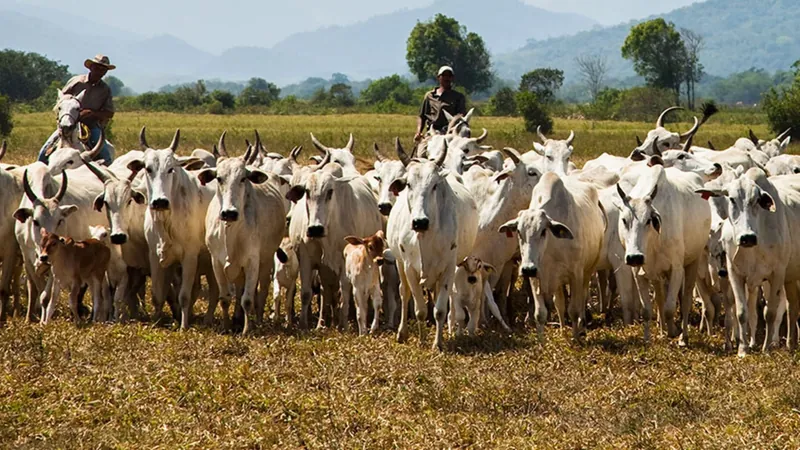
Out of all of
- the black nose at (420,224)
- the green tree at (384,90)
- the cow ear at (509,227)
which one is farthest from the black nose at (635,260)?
the green tree at (384,90)

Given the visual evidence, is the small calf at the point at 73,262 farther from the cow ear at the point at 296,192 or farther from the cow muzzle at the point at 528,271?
the cow muzzle at the point at 528,271

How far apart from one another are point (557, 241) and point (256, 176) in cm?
294

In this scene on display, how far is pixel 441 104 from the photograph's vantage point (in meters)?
16.7

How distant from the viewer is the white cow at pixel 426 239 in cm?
1117

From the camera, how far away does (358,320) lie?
11.7 meters

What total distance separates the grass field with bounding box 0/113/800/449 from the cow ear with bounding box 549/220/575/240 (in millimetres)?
961

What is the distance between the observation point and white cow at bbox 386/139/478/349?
1117cm

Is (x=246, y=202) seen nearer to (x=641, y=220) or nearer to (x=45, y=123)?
(x=641, y=220)

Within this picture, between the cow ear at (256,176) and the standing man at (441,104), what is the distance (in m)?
4.85

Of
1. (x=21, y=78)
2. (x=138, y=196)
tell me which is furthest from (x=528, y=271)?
(x=21, y=78)

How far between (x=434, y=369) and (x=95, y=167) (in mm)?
5162

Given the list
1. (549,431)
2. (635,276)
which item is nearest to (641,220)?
(635,276)

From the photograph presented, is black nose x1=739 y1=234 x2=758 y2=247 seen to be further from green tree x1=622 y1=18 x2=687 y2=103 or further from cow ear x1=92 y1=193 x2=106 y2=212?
green tree x1=622 y1=18 x2=687 y2=103

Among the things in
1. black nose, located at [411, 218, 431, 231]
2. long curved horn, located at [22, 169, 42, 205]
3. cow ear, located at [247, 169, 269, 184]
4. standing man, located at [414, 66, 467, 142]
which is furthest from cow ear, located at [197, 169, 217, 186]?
standing man, located at [414, 66, 467, 142]
